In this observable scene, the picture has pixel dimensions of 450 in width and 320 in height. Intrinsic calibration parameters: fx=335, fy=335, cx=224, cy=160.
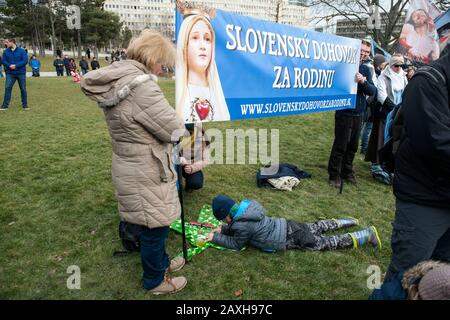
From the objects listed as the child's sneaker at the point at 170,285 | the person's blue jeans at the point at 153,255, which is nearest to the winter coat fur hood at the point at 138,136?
the person's blue jeans at the point at 153,255

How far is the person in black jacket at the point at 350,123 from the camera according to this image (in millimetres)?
4863

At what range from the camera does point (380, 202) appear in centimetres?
464

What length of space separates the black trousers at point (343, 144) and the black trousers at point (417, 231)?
289cm

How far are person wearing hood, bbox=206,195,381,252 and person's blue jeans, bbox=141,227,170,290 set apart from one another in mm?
777

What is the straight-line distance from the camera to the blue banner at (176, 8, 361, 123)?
2.76 m

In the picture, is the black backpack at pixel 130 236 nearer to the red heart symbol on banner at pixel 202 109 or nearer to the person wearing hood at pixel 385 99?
the red heart symbol on banner at pixel 202 109

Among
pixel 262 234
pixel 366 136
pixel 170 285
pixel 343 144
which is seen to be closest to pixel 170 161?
pixel 170 285

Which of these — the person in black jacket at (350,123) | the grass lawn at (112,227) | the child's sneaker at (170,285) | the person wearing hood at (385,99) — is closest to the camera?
the child's sneaker at (170,285)

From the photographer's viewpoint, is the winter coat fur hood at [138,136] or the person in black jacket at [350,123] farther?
the person in black jacket at [350,123]

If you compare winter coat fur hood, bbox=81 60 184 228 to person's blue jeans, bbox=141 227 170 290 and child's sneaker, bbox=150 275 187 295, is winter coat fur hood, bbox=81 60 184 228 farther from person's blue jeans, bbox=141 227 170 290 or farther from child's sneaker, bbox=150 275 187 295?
child's sneaker, bbox=150 275 187 295

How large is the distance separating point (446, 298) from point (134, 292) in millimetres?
2074

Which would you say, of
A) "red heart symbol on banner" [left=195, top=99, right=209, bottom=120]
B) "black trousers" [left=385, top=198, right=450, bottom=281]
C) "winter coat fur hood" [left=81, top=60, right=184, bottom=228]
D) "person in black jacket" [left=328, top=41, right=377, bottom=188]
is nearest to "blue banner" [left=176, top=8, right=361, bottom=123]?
"red heart symbol on banner" [left=195, top=99, right=209, bottom=120]

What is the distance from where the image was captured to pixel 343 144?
496 centimetres

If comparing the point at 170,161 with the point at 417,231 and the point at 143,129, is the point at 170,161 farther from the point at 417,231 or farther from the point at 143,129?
the point at 417,231
